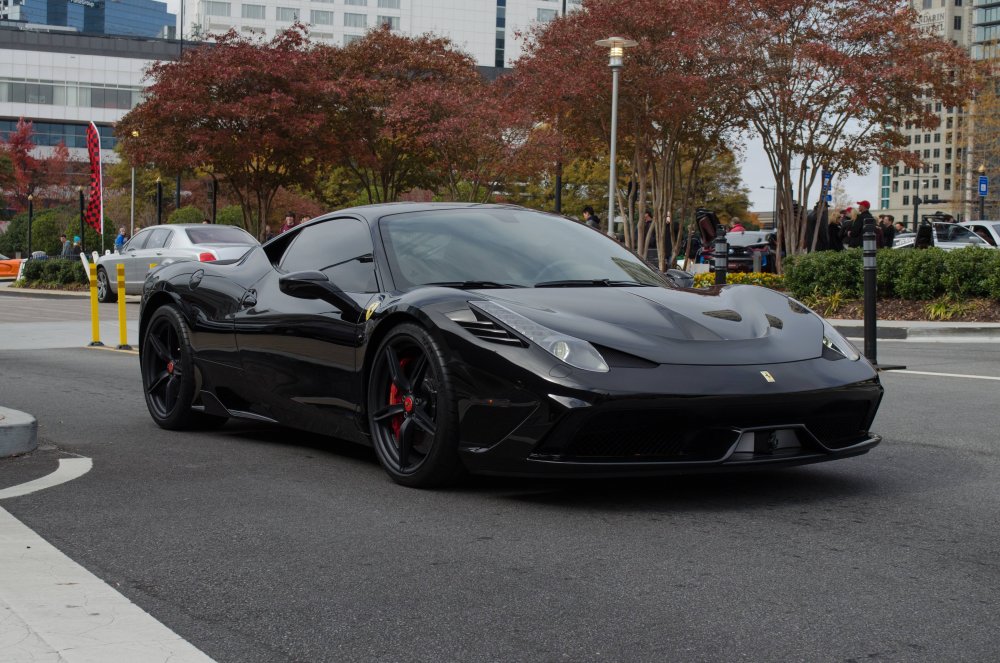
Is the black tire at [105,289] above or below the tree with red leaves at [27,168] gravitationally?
below

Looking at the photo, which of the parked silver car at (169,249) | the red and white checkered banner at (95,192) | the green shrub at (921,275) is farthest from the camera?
the red and white checkered banner at (95,192)

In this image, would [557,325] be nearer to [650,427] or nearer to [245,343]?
[650,427]

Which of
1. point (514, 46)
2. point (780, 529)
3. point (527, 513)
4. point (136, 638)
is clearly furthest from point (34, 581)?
point (514, 46)

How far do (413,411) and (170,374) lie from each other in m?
2.62

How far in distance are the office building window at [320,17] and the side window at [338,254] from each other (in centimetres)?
11565

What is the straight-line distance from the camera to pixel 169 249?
78.5 feet

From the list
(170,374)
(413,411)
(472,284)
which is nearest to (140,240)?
(170,374)

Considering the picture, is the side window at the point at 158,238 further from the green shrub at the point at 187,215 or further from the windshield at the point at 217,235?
the green shrub at the point at 187,215

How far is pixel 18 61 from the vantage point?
102500 millimetres

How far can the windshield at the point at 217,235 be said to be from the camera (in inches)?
914

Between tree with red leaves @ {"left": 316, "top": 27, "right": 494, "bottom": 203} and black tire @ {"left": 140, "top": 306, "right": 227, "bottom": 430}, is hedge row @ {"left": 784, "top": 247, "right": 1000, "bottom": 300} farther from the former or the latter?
tree with red leaves @ {"left": 316, "top": 27, "right": 494, "bottom": 203}

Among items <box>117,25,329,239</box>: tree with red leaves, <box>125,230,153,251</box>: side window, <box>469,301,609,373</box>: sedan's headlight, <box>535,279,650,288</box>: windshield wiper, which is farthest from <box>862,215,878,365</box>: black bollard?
<box>117,25,329,239</box>: tree with red leaves

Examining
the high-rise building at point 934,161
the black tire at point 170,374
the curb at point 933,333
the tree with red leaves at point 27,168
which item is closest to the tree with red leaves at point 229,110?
the curb at point 933,333

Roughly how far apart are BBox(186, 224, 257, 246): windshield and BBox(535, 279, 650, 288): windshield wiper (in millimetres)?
18014
